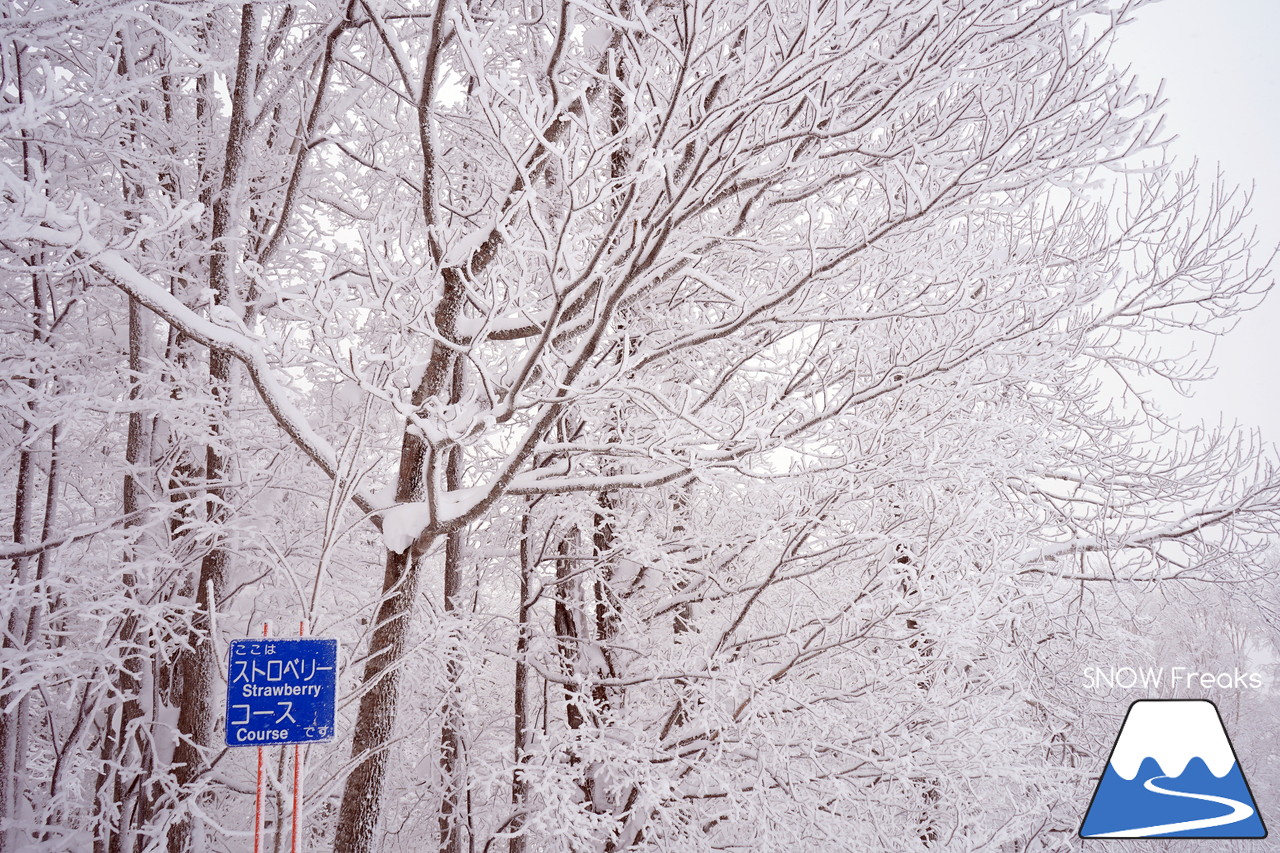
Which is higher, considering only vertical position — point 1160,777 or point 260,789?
point 260,789

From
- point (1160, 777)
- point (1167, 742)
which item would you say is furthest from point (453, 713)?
point (1167, 742)

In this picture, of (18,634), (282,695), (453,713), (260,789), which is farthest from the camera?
(18,634)

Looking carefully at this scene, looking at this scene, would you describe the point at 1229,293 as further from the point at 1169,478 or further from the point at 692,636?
the point at 692,636

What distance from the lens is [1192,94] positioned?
149m

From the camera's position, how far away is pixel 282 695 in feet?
9.12

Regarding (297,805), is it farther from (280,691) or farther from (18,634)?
(18,634)

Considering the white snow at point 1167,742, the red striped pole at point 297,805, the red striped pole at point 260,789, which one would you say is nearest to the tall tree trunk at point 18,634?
the red striped pole at point 260,789

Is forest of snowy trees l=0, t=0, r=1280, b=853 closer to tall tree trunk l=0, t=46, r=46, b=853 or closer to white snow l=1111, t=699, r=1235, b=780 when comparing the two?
tall tree trunk l=0, t=46, r=46, b=853

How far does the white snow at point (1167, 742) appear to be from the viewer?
7176mm

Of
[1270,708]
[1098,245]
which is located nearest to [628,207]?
[1098,245]

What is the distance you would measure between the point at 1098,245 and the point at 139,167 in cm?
716

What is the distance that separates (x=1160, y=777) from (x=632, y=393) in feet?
22.5

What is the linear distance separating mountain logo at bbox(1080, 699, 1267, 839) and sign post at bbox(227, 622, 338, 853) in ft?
22.4

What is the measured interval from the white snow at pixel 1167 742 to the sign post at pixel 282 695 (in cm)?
716
